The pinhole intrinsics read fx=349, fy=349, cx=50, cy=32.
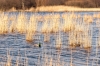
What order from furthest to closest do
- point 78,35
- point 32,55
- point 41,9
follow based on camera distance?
point 41,9
point 78,35
point 32,55

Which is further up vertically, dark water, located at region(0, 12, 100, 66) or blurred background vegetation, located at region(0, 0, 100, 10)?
blurred background vegetation, located at region(0, 0, 100, 10)

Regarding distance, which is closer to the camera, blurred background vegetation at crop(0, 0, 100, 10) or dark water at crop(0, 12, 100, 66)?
dark water at crop(0, 12, 100, 66)

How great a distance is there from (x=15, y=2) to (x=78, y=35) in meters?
43.1

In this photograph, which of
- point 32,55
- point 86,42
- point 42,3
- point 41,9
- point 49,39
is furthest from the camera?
point 42,3

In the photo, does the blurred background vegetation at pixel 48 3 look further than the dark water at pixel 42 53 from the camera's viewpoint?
Yes

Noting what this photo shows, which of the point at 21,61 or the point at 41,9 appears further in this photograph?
the point at 41,9

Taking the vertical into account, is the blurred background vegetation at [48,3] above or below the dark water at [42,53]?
above

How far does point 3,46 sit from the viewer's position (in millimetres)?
14023

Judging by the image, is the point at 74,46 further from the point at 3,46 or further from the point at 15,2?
the point at 15,2

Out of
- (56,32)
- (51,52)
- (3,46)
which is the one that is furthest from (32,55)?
(56,32)

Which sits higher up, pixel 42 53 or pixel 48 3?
pixel 48 3

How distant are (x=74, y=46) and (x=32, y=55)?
2.09 meters

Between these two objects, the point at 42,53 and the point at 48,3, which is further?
the point at 48,3

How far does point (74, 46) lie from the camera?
522 inches
